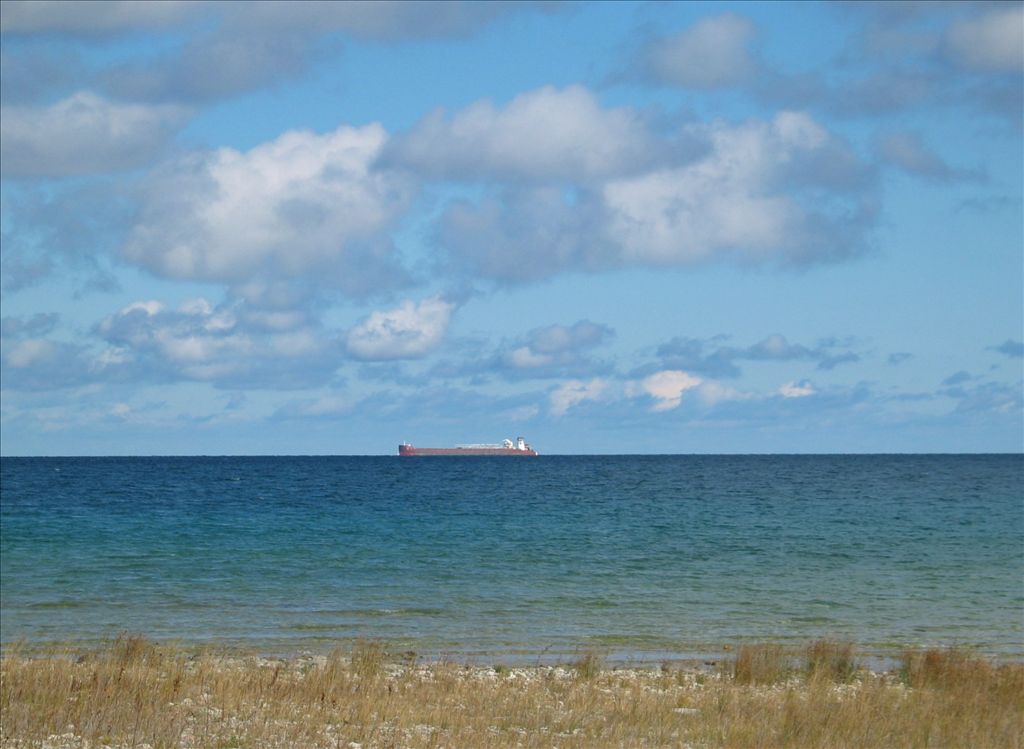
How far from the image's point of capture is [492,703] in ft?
57.2

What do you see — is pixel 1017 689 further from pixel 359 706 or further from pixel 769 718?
pixel 359 706

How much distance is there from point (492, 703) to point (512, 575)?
2071 centimetres

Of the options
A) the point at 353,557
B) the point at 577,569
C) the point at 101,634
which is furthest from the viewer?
the point at 353,557

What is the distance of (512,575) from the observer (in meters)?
38.1

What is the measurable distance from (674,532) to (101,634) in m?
35.6

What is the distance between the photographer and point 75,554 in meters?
44.0

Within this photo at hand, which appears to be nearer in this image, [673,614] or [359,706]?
[359,706]

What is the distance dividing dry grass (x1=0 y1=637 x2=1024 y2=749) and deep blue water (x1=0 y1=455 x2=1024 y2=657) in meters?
4.32

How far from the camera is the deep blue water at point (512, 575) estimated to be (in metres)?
27.4

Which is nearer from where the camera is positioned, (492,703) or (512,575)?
(492,703)

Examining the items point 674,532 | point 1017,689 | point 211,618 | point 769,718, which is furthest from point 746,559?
point 769,718

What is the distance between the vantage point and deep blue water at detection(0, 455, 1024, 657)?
27359mm

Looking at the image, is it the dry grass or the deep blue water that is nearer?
the dry grass

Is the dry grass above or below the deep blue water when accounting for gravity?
above
